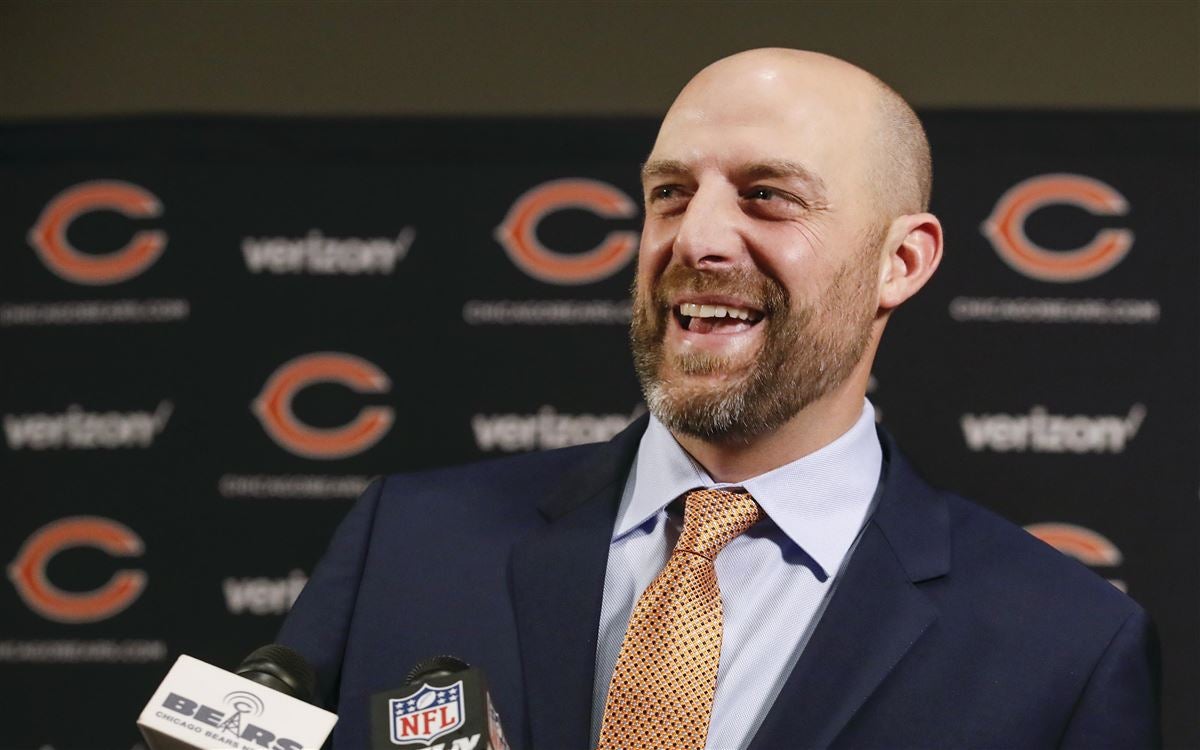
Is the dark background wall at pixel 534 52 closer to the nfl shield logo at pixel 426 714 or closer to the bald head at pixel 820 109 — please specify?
the bald head at pixel 820 109

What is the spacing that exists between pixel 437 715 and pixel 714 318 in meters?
0.63

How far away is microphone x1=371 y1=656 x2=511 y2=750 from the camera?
2.86ft

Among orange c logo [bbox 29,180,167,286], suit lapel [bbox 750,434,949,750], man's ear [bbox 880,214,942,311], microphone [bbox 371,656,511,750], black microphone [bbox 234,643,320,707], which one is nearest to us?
microphone [bbox 371,656,511,750]

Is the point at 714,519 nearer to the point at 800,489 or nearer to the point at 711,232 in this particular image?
the point at 800,489

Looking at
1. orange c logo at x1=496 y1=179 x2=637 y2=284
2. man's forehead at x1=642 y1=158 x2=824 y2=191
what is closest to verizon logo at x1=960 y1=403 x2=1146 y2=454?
orange c logo at x1=496 y1=179 x2=637 y2=284

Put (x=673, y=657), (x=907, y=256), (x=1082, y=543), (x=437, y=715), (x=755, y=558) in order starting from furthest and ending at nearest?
(x=1082, y=543) < (x=907, y=256) < (x=755, y=558) < (x=673, y=657) < (x=437, y=715)

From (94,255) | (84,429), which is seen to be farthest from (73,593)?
(94,255)

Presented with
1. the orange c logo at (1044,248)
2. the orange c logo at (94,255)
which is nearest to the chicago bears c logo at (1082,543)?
the orange c logo at (1044,248)

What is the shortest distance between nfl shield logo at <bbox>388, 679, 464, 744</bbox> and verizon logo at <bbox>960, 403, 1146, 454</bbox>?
6.26 feet

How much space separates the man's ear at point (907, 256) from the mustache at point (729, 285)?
0.60 feet

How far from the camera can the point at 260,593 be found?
2729mm

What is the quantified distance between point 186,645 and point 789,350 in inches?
71.7

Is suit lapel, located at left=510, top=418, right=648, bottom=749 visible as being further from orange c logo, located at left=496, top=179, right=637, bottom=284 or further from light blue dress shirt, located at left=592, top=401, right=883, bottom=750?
orange c logo, located at left=496, top=179, right=637, bottom=284

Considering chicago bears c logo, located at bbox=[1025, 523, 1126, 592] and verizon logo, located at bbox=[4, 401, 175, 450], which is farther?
verizon logo, located at bbox=[4, 401, 175, 450]
